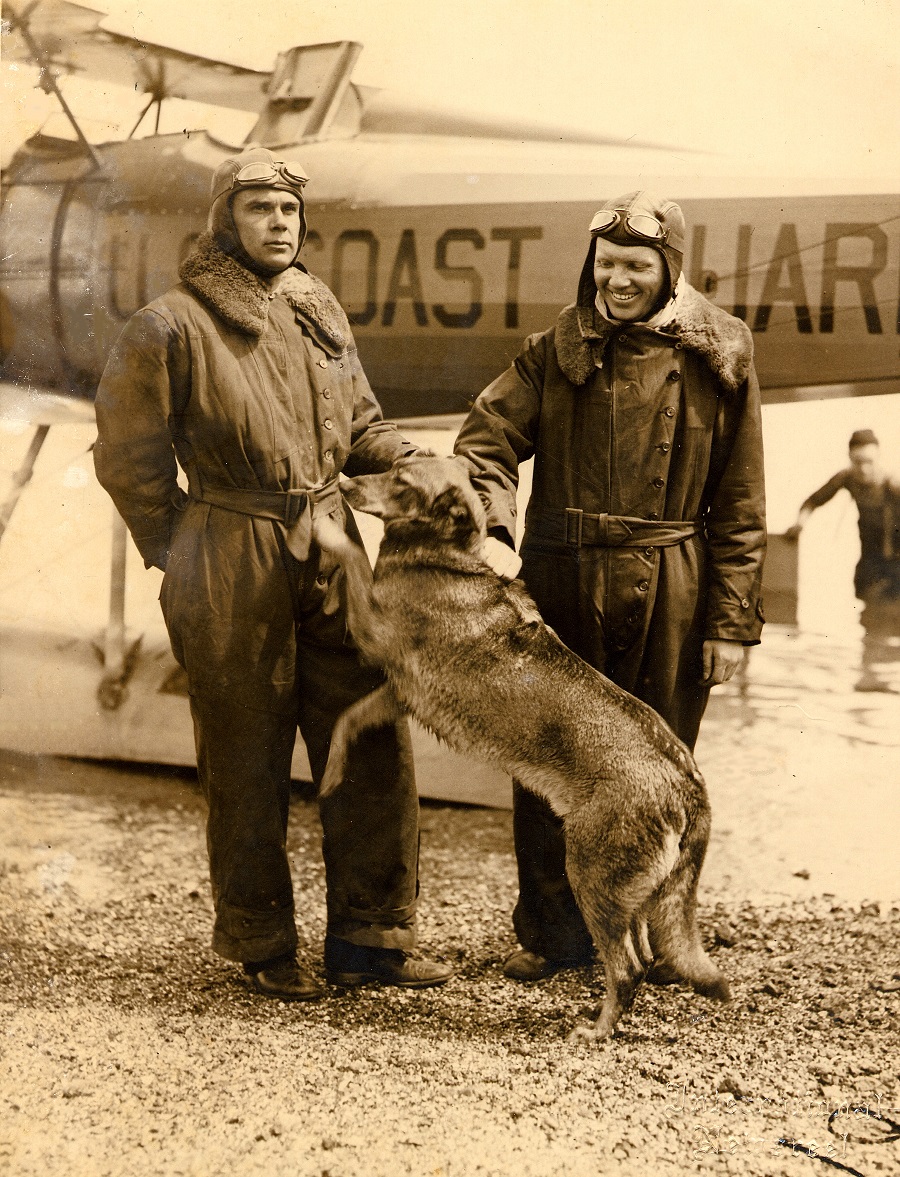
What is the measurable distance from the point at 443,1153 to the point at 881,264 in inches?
133

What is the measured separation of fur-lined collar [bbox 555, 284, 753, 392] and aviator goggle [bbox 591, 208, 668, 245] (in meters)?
0.24

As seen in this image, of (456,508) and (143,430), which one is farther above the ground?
(143,430)

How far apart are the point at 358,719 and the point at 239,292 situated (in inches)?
57.6

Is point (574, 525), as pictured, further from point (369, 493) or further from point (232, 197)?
point (232, 197)

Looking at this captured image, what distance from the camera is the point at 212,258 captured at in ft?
11.2

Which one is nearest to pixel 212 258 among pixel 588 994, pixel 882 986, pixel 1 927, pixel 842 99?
pixel 842 99

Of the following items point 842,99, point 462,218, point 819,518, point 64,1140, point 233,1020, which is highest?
point 842,99

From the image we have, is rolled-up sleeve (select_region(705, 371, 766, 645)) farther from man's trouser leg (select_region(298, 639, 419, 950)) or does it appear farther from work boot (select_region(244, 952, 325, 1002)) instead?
work boot (select_region(244, 952, 325, 1002))

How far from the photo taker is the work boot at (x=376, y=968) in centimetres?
372

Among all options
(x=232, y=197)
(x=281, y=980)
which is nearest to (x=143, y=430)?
(x=232, y=197)

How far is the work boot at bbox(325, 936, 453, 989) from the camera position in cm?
372

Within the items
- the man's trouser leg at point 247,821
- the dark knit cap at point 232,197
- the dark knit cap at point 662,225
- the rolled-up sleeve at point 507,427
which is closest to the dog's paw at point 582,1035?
the man's trouser leg at point 247,821

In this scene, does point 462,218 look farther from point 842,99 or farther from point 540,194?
point 842,99

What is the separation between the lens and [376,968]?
3738 millimetres
